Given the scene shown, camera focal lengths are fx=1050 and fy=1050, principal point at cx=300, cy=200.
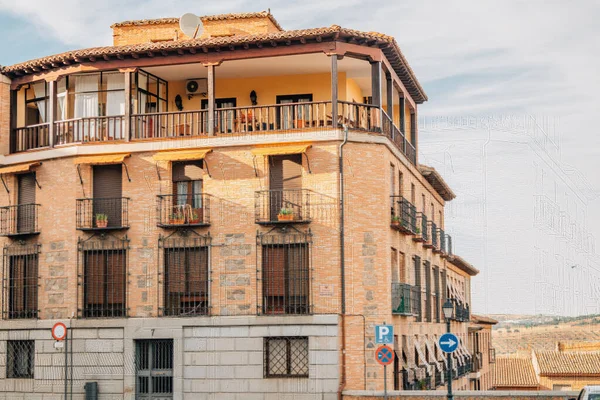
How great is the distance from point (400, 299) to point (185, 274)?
22.5ft

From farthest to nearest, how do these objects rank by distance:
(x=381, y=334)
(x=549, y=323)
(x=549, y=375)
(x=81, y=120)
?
(x=549, y=323) < (x=549, y=375) < (x=81, y=120) < (x=381, y=334)

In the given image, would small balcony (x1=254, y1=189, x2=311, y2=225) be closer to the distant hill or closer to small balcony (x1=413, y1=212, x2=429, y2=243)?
small balcony (x1=413, y1=212, x2=429, y2=243)

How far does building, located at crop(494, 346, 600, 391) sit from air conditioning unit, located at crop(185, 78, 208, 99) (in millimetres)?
40711

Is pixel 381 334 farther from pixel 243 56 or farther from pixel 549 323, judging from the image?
pixel 549 323

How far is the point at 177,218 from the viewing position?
32.8 meters

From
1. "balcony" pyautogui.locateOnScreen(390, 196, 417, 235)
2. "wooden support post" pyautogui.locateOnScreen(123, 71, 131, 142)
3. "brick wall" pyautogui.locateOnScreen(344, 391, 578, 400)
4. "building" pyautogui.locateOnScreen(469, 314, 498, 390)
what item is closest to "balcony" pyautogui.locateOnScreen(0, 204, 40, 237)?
"wooden support post" pyautogui.locateOnScreen(123, 71, 131, 142)

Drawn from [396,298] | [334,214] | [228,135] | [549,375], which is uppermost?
[228,135]

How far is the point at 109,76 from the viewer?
113 feet

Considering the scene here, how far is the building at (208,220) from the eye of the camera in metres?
31.6

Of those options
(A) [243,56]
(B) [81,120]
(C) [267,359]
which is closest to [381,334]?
(C) [267,359]

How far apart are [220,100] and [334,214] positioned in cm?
718

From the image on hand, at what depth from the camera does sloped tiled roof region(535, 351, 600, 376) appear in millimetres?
69875

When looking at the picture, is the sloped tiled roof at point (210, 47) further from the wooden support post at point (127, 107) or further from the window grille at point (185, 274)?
the window grille at point (185, 274)

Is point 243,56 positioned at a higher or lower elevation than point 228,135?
higher
